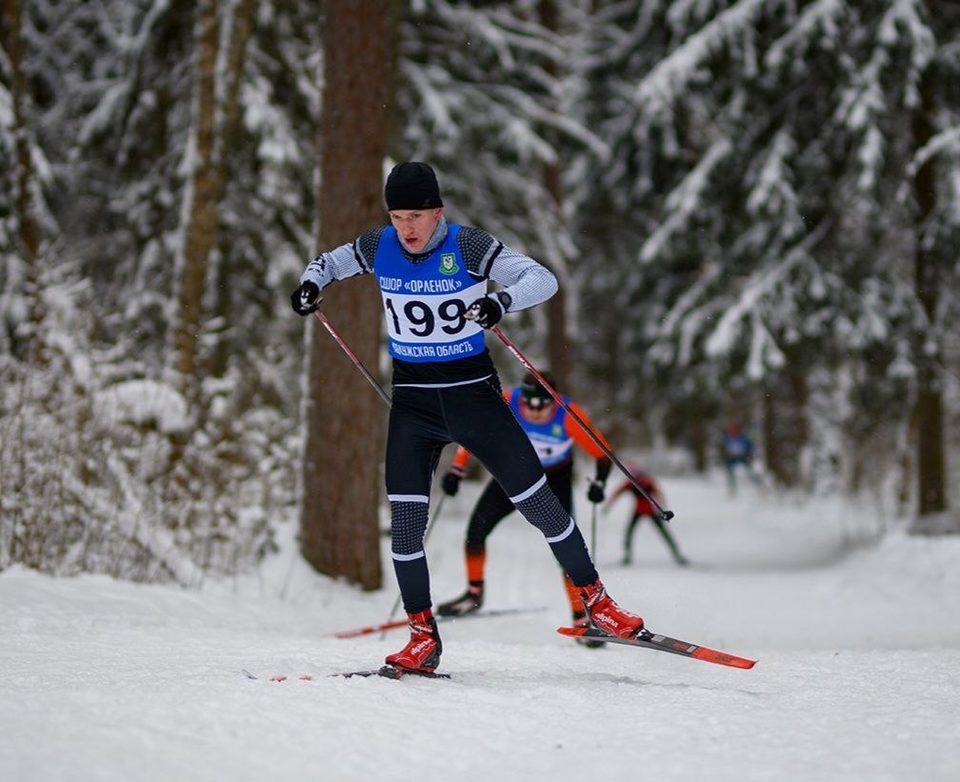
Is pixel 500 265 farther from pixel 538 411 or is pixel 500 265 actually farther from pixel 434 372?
pixel 538 411

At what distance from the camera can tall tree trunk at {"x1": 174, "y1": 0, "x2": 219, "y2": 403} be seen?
1032 centimetres

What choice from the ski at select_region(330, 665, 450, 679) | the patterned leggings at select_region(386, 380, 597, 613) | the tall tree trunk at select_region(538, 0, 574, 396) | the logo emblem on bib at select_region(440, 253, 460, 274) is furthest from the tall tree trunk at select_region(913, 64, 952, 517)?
the ski at select_region(330, 665, 450, 679)

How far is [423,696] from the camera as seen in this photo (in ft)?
12.3

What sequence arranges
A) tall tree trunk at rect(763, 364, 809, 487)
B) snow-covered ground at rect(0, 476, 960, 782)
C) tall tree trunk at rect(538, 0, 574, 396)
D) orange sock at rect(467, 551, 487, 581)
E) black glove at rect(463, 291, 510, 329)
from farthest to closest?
tall tree trunk at rect(763, 364, 809, 487), tall tree trunk at rect(538, 0, 574, 396), orange sock at rect(467, 551, 487, 581), black glove at rect(463, 291, 510, 329), snow-covered ground at rect(0, 476, 960, 782)

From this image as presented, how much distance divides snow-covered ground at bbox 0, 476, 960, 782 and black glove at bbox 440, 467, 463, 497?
110 centimetres

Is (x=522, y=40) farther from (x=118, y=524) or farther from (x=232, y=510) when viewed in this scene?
(x=118, y=524)

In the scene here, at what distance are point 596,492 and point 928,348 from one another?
22.1 ft

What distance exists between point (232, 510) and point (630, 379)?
65.9 ft

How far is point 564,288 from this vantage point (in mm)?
18375

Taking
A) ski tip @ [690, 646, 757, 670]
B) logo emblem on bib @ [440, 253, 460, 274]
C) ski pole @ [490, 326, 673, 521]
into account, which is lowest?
ski tip @ [690, 646, 757, 670]


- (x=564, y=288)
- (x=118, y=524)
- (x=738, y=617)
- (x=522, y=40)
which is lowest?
(x=738, y=617)

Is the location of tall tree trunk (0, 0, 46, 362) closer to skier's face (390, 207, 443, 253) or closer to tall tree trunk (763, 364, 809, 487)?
skier's face (390, 207, 443, 253)

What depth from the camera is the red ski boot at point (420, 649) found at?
4180mm

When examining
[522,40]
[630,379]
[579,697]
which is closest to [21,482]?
→ [579,697]
